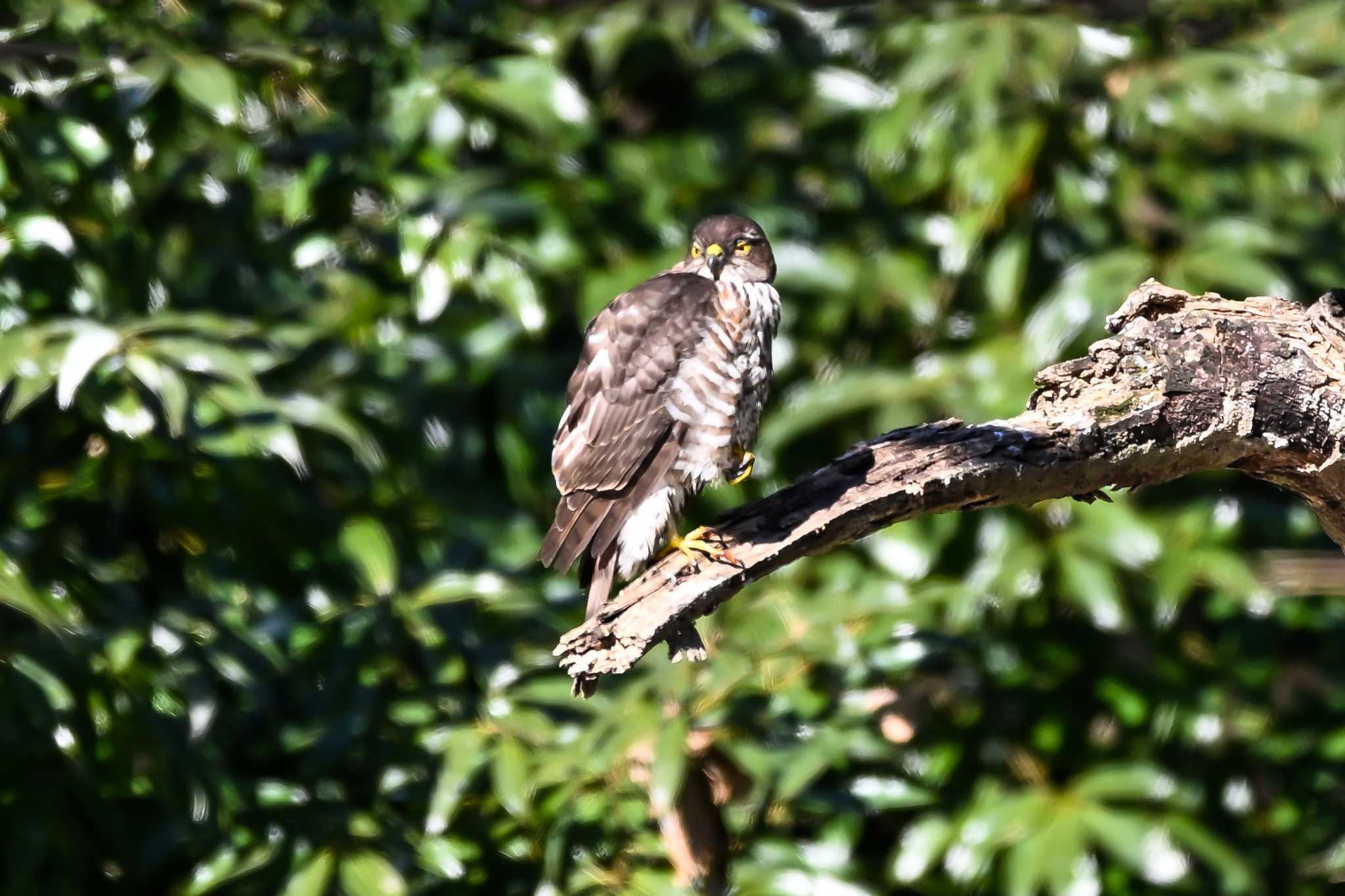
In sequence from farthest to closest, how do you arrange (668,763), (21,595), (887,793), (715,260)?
(887,793), (715,260), (668,763), (21,595)

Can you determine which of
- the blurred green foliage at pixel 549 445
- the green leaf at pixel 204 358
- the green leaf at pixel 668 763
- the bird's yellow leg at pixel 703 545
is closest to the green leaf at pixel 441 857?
the blurred green foliage at pixel 549 445

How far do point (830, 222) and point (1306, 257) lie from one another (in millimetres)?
1042

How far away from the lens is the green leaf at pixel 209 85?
354cm

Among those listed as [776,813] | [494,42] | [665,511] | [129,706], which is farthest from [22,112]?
[776,813]

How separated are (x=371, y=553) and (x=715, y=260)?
0.94 metres

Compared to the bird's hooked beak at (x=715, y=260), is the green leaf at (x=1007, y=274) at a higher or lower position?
lower

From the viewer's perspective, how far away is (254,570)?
147 inches

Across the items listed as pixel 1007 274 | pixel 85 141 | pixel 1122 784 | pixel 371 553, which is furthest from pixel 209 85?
pixel 1122 784

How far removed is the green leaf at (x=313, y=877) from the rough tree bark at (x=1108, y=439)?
3.91ft

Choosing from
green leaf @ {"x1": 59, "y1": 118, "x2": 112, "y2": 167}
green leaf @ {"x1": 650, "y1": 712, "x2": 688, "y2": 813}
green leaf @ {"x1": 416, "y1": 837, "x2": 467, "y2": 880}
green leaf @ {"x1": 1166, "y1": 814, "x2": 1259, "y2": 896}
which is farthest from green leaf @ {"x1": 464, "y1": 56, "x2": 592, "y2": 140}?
green leaf @ {"x1": 1166, "y1": 814, "x2": 1259, "y2": 896}

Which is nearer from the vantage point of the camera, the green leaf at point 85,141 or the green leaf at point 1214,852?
the green leaf at point 85,141

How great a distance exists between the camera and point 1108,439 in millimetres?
2604

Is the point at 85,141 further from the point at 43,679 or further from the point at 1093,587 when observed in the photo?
the point at 1093,587

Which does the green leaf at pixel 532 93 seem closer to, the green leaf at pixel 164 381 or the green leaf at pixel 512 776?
the green leaf at pixel 164 381
